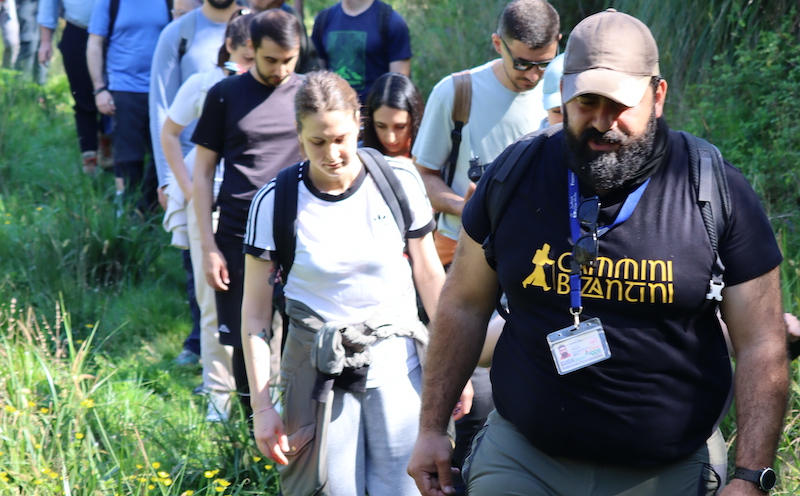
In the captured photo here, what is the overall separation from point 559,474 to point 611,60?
1.08m

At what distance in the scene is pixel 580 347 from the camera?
232 cm

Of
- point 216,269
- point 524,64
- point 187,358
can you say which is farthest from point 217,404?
point 524,64

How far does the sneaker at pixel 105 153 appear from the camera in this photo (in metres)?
9.06

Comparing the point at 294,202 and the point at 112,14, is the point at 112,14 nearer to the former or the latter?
the point at 112,14

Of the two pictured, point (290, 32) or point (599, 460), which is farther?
point (290, 32)

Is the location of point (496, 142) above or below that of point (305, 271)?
above

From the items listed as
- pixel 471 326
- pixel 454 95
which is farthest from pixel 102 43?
pixel 471 326

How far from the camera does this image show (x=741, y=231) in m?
2.30

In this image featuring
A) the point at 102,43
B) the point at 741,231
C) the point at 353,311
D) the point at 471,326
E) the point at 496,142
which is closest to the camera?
the point at 741,231

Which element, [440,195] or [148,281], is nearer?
[440,195]

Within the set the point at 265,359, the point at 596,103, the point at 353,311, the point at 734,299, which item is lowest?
the point at 265,359

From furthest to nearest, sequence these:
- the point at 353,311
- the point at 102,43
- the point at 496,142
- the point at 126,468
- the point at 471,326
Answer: the point at 102,43
the point at 496,142
the point at 126,468
the point at 353,311
the point at 471,326

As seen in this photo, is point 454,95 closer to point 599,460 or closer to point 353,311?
point 353,311

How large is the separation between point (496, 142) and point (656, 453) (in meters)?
2.24
